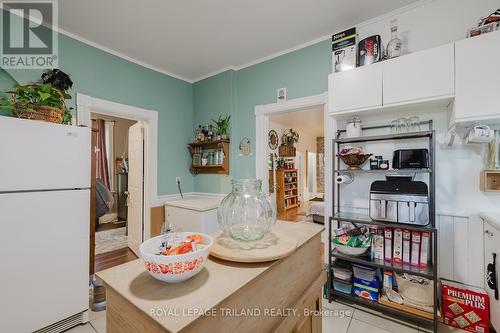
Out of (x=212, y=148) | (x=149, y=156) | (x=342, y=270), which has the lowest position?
(x=342, y=270)

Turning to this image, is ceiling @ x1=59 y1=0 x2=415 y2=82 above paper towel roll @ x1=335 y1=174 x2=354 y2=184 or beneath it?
above

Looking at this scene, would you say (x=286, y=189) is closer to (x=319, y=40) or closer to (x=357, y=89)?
(x=319, y=40)

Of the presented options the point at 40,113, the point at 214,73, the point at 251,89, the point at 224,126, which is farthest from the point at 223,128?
the point at 40,113

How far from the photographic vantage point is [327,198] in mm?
2355

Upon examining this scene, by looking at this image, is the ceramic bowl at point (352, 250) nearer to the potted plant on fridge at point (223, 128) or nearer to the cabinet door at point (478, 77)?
the cabinet door at point (478, 77)

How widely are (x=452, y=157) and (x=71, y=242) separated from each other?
3164 millimetres

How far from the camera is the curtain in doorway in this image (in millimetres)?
5230

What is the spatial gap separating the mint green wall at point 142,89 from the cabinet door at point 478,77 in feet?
10.4

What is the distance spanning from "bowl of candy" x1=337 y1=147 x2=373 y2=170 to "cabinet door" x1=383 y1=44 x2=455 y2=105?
1.55ft

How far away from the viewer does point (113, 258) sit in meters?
3.20

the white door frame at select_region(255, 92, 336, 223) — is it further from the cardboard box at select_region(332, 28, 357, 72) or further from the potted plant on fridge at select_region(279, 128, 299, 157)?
the potted plant on fridge at select_region(279, 128, 299, 157)

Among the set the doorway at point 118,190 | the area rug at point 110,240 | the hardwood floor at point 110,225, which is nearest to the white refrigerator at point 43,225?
the doorway at point 118,190

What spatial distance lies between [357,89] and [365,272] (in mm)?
1646

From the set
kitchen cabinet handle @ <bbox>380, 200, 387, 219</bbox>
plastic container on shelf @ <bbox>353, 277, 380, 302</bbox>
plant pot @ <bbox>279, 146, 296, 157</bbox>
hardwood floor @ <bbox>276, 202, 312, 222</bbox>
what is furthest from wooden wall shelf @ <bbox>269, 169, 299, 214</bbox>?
kitchen cabinet handle @ <bbox>380, 200, 387, 219</bbox>
